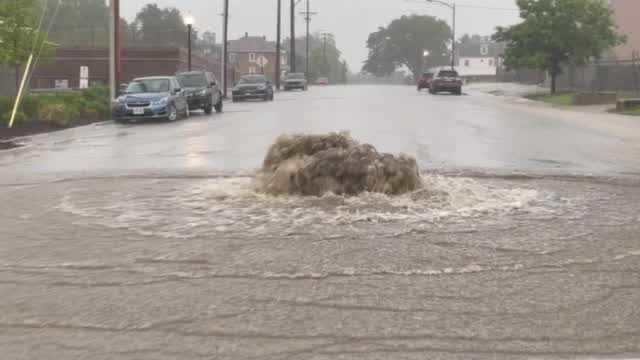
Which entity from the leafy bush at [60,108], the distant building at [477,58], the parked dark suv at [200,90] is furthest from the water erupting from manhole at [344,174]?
the distant building at [477,58]

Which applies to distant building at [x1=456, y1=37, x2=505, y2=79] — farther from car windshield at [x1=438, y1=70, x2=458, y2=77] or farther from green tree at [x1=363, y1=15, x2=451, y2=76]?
car windshield at [x1=438, y1=70, x2=458, y2=77]

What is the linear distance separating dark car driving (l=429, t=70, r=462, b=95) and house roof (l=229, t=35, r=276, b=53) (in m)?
92.4

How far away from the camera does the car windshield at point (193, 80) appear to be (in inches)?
1357

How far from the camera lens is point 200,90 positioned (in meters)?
34.0

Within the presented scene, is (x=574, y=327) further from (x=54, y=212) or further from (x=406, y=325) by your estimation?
(x=54, y=212)

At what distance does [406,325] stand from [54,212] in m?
5.62

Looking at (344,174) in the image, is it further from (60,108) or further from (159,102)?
(159,102)

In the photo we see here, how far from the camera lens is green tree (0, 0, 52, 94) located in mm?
24891

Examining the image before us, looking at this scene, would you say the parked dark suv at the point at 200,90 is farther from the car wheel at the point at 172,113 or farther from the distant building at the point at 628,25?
the distant building at the point at 628,25

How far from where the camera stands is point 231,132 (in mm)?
23031

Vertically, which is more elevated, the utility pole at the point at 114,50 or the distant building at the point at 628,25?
the distant building at the point at 628,25

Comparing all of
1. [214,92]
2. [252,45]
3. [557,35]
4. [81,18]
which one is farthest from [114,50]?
[252,45]

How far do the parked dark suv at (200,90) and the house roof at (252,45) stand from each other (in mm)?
115583

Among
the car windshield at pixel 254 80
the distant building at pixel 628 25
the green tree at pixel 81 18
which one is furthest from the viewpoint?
the green tree at pixel 81 18
